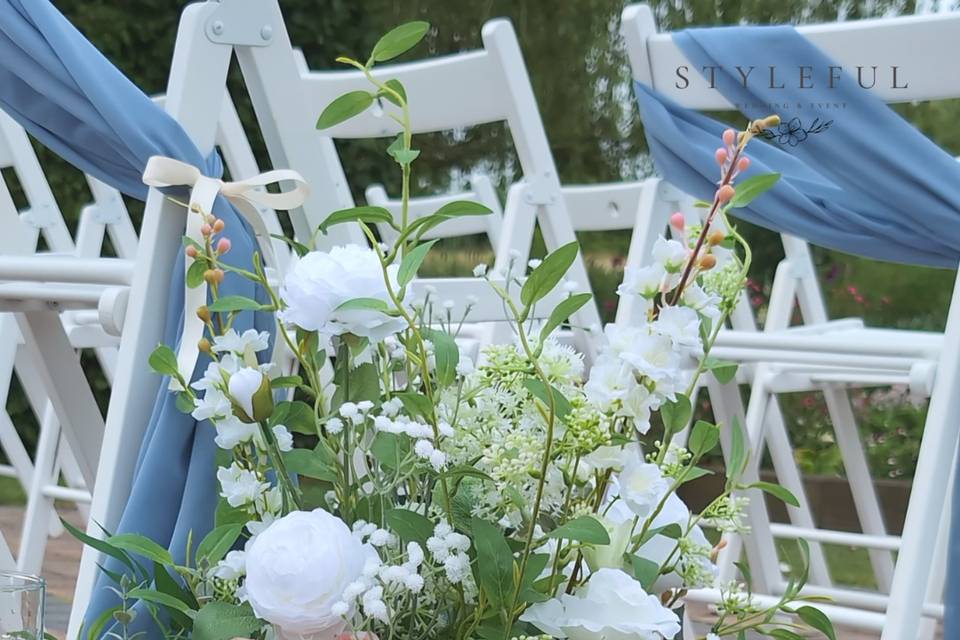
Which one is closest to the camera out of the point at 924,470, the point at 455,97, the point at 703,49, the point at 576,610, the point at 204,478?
the point at 576,610

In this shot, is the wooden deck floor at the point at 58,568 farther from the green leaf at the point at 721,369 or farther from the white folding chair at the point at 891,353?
the green leaf at the point at 721,369

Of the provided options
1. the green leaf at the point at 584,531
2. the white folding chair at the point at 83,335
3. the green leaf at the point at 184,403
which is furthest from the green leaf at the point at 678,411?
the white folding chair at the point at 83,335

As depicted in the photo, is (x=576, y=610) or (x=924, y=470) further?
(x=924, y=470)

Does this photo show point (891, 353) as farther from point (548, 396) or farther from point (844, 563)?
point (844, 563)

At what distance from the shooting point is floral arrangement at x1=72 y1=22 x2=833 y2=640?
2.64 ft

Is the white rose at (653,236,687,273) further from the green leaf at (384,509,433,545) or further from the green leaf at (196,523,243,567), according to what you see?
the green leaf at (196,523,243,567)

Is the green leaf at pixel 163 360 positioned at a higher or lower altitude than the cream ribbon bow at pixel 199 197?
lower

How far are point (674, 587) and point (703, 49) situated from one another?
97cm

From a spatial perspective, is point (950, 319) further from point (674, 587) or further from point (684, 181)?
point (674, 587)

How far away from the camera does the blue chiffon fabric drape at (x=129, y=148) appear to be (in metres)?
1.23

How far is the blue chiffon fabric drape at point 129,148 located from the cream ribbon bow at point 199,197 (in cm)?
3

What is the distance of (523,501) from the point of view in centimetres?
85

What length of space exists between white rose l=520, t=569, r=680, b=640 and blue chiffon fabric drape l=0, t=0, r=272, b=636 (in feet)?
1.57

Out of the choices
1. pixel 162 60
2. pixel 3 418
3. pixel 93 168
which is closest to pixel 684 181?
pixel 93 168
